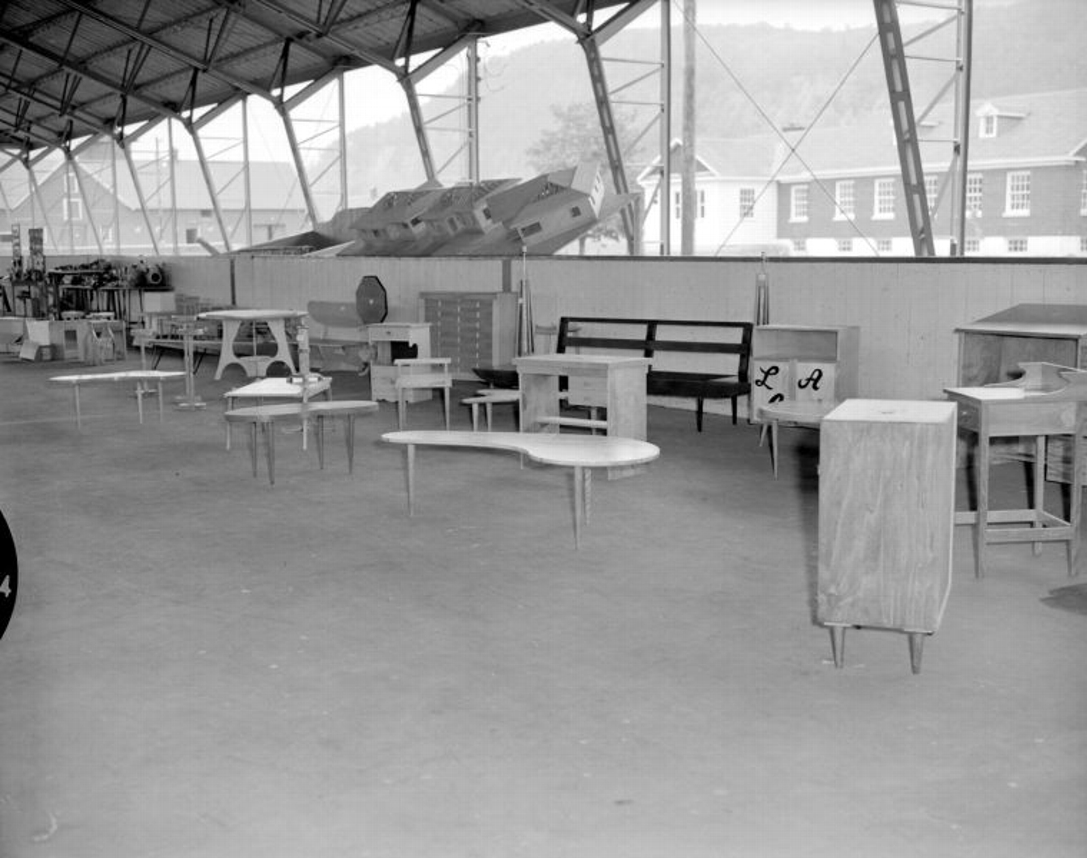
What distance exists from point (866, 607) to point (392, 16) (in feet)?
36.2

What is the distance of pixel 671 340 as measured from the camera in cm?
950

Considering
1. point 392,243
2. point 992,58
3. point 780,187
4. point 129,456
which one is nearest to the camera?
point 129,456

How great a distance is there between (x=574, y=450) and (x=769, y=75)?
665cm

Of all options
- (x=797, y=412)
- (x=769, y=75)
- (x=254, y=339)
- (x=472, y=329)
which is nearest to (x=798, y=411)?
(x=797, y=412)

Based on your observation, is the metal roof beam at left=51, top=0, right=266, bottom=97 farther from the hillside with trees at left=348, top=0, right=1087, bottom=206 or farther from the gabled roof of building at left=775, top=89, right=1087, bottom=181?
the gabled roof of building at left=775, top=89, right=1087, bottom=181

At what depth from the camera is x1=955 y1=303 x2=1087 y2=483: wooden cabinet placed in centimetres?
608

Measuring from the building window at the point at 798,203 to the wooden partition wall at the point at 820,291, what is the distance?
6.22ft

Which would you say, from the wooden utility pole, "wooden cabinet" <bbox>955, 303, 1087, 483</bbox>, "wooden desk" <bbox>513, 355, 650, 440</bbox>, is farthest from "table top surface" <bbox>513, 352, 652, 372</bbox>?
the wooden utility pole

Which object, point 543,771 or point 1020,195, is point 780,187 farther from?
point 543,771

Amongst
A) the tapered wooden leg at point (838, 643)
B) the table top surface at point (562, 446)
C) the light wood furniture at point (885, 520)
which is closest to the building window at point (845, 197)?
the table top surface at point (562, 446)

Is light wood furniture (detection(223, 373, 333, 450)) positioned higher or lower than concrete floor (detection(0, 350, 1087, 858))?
higher

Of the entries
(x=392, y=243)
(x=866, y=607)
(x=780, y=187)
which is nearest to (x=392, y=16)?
(x=392, y=243)

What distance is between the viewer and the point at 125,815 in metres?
2.61

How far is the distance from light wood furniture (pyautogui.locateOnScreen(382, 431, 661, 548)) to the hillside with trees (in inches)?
202
